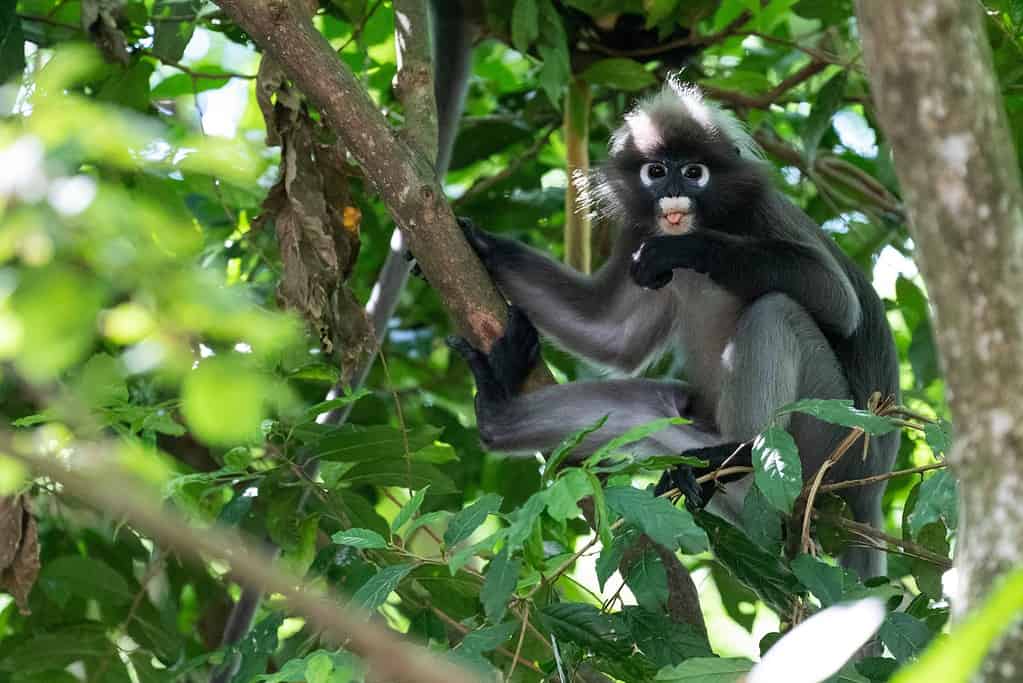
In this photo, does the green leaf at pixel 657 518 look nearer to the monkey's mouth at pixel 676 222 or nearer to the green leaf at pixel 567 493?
the green leaf at pixel 567 493

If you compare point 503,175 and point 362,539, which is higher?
point 503,175

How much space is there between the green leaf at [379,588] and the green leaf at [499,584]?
24 cm

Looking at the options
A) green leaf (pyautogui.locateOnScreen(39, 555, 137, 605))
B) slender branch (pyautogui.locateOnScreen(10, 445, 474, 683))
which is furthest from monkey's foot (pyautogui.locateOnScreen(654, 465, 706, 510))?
slender branch (pyautogui.locateOnScreen(10, 445, 474, 683))

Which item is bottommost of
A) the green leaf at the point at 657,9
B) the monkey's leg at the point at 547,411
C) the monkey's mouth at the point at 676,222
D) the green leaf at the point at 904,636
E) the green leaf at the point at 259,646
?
the green leaf at the point at 259,646

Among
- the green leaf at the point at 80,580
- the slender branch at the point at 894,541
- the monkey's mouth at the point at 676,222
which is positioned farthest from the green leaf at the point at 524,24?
the green leaf at the point at 80,580

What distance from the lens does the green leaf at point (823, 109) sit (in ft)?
17.6

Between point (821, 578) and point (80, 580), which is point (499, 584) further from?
point (80, 580)

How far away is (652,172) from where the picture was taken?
203 inches

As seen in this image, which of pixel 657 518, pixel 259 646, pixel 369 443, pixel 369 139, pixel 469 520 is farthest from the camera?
pixel 369 443

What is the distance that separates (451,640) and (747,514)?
1.52 meters

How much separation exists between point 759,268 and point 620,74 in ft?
4.02

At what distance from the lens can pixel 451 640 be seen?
14.7 feet

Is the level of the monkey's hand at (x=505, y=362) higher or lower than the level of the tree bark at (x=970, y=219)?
lower

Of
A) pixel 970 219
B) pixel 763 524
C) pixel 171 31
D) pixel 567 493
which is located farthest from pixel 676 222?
pixel 970 219
